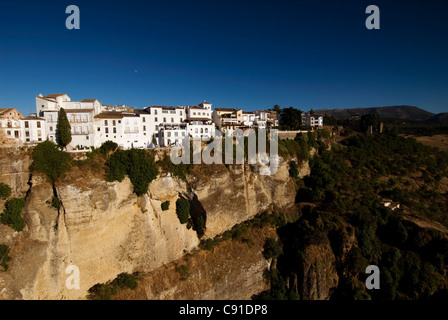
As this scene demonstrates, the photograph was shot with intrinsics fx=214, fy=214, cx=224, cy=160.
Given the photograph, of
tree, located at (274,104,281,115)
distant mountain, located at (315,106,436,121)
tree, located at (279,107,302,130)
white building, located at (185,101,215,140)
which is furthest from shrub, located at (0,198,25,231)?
distant mountain, located at (315,106,436,121)

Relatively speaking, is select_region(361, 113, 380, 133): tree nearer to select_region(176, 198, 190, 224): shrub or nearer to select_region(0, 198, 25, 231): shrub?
select_region(176, 198, 190, 224): shrub

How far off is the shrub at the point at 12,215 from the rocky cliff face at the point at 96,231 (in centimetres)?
40

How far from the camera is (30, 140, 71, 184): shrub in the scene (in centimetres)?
1706

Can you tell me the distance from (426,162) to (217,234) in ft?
122

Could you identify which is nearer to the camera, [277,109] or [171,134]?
[171,134]

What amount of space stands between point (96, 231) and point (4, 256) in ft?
19.8

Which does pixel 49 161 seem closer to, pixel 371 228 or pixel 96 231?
pixel 96 231

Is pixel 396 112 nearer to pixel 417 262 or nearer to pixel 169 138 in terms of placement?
pixel 417 262

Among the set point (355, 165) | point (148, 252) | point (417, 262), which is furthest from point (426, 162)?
point (148, 252)

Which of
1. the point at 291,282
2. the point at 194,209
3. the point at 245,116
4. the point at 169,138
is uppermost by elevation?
the point at 245,116

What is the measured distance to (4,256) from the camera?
1583cm

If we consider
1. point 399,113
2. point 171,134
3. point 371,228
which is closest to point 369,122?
point 371,228

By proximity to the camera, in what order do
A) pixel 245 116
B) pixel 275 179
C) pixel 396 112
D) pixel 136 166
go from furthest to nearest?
pixel 396 112 < pixel 245 116 < pixel 275 179 < pixel 136 166

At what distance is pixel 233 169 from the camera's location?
2428cm
